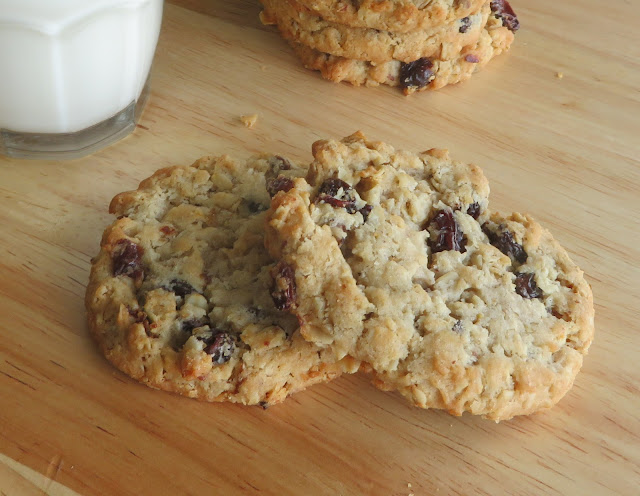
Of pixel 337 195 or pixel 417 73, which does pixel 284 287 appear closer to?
pixel 337 195

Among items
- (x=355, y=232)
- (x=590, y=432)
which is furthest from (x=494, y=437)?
(x=355, y=232)

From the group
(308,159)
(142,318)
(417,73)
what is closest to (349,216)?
(142,318)

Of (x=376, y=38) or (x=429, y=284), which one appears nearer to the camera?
(x=429, y=284)

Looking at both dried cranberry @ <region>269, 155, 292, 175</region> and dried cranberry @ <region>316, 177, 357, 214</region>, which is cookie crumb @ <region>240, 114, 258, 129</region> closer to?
dried cranberry @ <region>269, 155, 292, 175</region>

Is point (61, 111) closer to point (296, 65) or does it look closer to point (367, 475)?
point (296, 65)

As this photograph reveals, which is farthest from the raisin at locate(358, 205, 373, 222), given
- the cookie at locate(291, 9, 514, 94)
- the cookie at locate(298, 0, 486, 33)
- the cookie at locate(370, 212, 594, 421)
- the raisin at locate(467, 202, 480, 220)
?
the cookie at locate(291, 9, 514, 94)

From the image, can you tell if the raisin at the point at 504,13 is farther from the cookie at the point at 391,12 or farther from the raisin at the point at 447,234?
the raisin at the point at 447,234

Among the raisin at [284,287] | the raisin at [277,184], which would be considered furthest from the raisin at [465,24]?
the raisin at [284,287]
